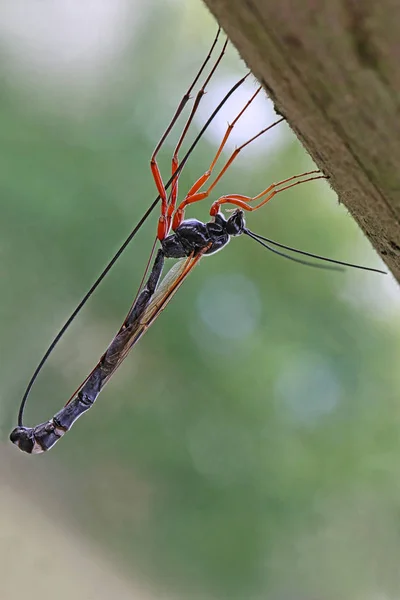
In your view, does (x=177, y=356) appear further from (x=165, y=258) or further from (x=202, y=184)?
(x=202, y=184)

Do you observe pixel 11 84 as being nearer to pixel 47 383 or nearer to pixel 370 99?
pixel 47 383

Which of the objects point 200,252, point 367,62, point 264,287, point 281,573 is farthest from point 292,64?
point 281,573

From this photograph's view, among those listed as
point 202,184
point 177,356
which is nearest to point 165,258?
point 202,184

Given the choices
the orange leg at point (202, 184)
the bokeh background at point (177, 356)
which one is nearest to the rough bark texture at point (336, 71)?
the orange leg at point (202, 184)

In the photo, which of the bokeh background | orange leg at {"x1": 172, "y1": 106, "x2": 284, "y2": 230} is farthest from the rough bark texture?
the bokeh background

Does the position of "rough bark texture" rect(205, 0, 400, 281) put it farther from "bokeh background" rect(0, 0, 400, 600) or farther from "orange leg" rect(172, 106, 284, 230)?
"bokeh background" rect(0, 0, 400, 600)
